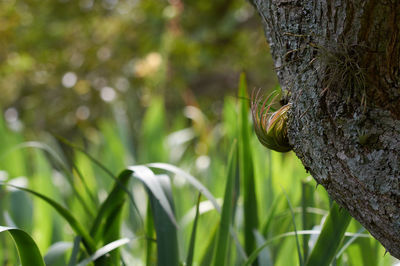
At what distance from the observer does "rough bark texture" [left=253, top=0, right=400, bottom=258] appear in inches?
18.8

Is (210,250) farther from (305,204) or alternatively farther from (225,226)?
(305,204)

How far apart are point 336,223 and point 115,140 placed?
1.12m

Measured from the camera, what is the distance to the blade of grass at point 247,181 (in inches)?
34.4

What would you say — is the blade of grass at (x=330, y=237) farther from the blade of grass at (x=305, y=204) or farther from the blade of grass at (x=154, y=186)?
the blade of grass at (x=154, y=186)

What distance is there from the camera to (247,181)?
875mm

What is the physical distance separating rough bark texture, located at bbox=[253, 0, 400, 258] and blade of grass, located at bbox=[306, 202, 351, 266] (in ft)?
0.39

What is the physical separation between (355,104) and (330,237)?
0.82ft

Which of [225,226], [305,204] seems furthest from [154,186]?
[305,204]

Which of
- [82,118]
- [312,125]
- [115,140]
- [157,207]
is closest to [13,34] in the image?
[82,118]

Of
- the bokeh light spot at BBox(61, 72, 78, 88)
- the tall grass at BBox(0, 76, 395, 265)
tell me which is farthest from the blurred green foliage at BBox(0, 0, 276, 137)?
the tall grass at BBox(0, 76, 395, 265)

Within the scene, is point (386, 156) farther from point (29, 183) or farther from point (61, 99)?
point (61, 99)

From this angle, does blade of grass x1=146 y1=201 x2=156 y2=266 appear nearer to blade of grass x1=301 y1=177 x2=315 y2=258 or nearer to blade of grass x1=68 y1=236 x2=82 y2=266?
blade of grass x1=68 y1=236 x2=82 y2=266

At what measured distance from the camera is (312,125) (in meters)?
0.52

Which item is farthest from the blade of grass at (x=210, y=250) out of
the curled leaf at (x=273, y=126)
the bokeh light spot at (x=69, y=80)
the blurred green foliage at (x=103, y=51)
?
the bokeh light spot at (x=69, y=80)
